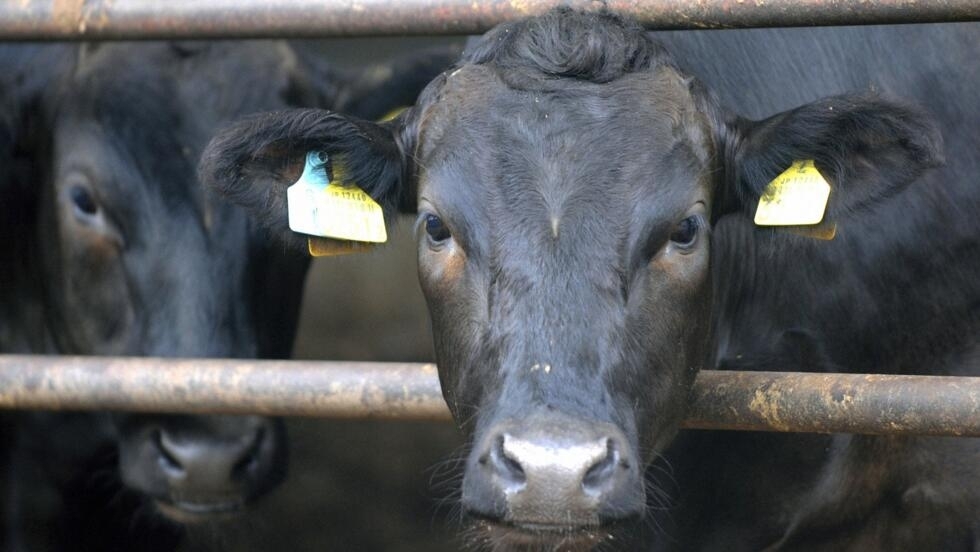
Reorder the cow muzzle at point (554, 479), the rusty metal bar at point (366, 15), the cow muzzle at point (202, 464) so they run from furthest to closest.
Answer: the cow muzzle at point (202, 464)
the rusty metal bar at point (366, 15)
the cow muzzle at point (554, 479)

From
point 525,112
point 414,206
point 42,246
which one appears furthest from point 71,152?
point 525,112

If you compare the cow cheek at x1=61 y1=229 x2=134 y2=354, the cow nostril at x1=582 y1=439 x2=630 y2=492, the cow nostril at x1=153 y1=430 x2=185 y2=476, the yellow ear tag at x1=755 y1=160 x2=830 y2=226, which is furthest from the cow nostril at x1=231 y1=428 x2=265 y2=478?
the cow nostril at x1=582 y1=439 x2=630 y2=492

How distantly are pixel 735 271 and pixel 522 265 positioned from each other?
112 cm

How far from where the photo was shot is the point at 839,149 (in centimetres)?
282

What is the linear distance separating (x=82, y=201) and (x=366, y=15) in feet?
5.28

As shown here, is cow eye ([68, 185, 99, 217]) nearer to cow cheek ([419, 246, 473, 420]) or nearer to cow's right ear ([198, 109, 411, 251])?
cow's right ear ([198, 109, 411, 251])

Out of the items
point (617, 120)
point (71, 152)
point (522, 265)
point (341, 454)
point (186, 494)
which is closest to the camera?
point (522, 265)

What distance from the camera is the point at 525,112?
2709 millimetres

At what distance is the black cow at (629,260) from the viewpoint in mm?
2367

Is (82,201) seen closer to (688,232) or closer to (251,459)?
(251,459)

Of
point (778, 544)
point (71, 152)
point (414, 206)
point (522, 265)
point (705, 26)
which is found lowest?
point (778, 544)

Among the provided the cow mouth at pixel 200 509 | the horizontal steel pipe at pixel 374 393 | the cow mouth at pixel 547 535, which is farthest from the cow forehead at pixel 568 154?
the cow mouth at pixel 200 509

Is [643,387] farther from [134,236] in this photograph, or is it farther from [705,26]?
[134,236]

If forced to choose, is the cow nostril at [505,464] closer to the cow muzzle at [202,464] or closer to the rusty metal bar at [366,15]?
the rusty metal bar at [366,15]
